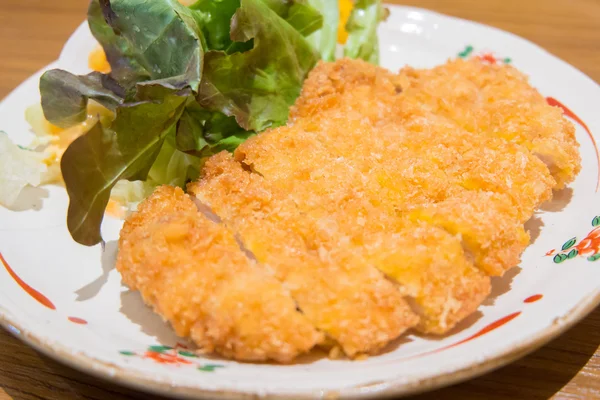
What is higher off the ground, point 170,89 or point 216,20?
point 216,20

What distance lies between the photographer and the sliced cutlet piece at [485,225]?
186 cm

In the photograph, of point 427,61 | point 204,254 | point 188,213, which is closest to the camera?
point 204,254

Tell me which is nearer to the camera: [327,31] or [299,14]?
[299,14]

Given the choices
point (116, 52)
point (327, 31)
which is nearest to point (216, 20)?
point (116, 52)

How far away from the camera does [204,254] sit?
183cm

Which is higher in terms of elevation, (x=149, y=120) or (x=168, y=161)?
(x=149, y=120)

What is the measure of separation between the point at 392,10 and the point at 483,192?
2150mm

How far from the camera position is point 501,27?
459cm

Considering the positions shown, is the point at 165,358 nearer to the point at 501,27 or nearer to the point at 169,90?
the point at 169,90

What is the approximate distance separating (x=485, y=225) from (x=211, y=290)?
0.96m

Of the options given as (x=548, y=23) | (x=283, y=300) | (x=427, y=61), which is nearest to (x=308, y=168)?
(x=283, y=300)

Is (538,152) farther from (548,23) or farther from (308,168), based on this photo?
(548,23)

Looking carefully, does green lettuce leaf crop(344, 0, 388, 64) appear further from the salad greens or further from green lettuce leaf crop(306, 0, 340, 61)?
the salad greens

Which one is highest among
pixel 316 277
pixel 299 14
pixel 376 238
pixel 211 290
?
pixel 299 14
